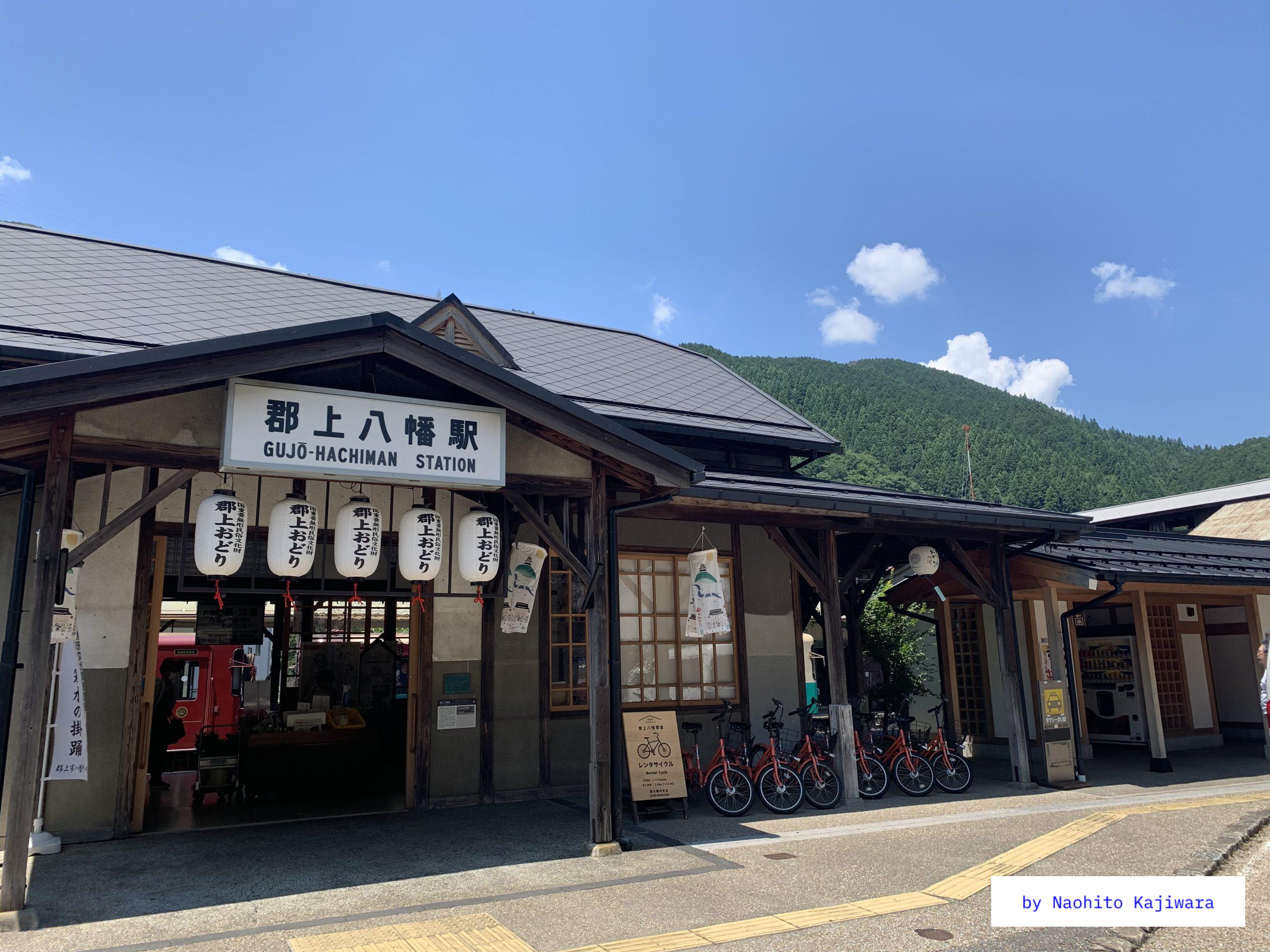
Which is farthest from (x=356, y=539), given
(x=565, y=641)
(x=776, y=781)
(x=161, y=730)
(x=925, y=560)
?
(x=161, y=730)

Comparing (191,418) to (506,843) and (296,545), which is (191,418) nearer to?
(296,545)

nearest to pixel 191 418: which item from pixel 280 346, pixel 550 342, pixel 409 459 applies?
pixel 280 346

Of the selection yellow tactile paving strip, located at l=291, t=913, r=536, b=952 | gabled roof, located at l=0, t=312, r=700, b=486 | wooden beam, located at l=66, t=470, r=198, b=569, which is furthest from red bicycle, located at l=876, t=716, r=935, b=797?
wooden beam, located at l=66, t=470, r=198, b=569

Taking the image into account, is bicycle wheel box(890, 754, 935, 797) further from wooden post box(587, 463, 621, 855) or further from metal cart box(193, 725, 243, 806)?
metal cart box(193, 725, 243, 806)

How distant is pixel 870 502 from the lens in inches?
359

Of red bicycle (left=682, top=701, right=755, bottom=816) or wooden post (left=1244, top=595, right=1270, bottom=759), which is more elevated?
wooden post (left=1244, top=595, right=1270, bottom=759)

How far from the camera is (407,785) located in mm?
8977

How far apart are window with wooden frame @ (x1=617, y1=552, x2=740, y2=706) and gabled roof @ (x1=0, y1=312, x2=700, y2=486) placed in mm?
3430

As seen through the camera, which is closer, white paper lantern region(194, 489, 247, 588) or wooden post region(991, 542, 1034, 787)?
white paper lantern region(194, 489, 247, 588)

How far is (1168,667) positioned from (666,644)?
9354 millimetres

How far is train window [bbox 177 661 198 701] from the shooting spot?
1482 centimetres

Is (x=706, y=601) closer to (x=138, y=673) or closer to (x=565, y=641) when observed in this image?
(x=565, y=641)

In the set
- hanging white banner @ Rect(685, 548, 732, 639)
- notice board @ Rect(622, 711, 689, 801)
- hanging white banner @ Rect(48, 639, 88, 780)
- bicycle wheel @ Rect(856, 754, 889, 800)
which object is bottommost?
bicycle wheel @ Rect(856, 754, 889, 800)

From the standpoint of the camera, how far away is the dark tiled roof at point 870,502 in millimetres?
8359
